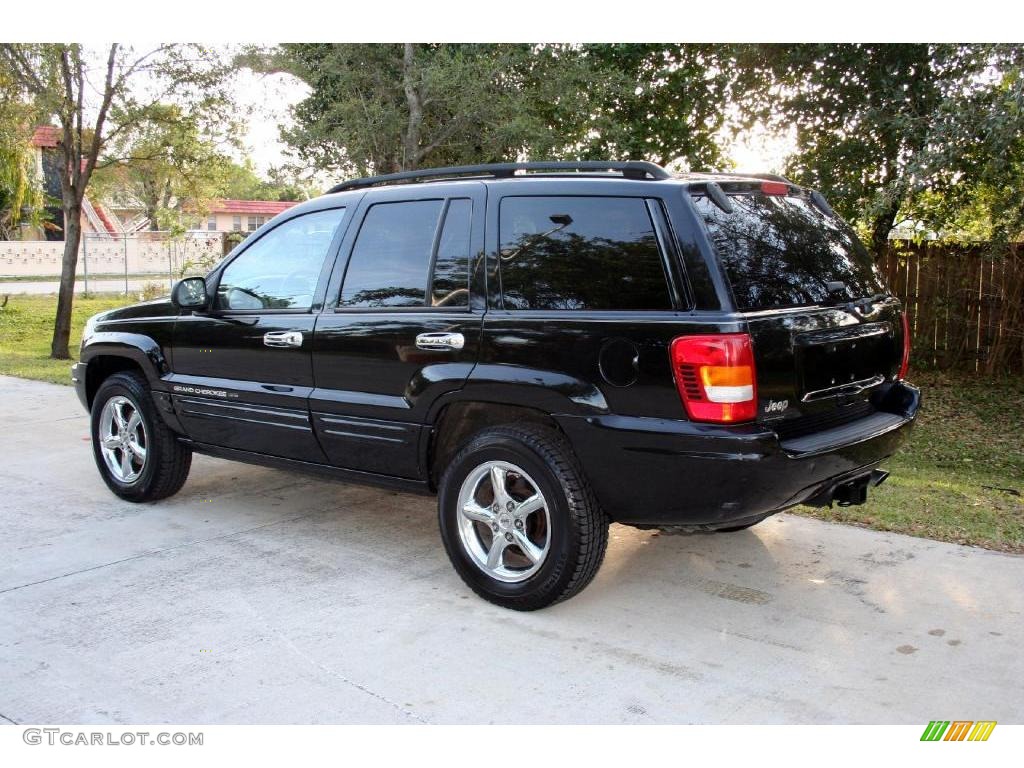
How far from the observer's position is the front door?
16.9ft

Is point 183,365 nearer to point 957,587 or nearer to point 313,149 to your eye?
point 957,587

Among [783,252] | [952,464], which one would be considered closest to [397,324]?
[783,252]

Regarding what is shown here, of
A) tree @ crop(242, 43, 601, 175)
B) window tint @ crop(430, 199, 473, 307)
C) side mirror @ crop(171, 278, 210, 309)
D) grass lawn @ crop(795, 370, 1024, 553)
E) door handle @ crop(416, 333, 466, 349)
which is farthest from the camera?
tree @ crop(242, 43, 601, 175)

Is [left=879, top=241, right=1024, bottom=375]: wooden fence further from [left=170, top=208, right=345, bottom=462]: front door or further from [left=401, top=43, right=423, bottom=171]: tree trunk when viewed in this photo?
[left=170, top=208, right=345, bottom=462]: front door

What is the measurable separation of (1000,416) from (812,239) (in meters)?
7.54

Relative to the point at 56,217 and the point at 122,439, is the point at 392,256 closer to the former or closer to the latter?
the point at 122,439

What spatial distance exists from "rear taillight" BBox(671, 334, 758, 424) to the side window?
2202mm

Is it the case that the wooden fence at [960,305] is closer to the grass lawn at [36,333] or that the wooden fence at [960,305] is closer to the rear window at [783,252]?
the rear window at [783,252]

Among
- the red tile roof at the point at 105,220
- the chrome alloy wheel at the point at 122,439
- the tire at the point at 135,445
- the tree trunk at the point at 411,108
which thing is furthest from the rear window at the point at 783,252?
the red tile roof at the point at 105,220

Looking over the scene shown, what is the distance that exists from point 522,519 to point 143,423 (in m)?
2.84

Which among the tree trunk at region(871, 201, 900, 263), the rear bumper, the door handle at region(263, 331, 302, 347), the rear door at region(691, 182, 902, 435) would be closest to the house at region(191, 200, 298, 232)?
the tree trunk at region(871, 201, 900, 263)

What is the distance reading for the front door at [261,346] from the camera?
16.9 ft

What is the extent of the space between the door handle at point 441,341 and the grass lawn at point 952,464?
2.49 meters

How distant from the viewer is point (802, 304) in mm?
4133
